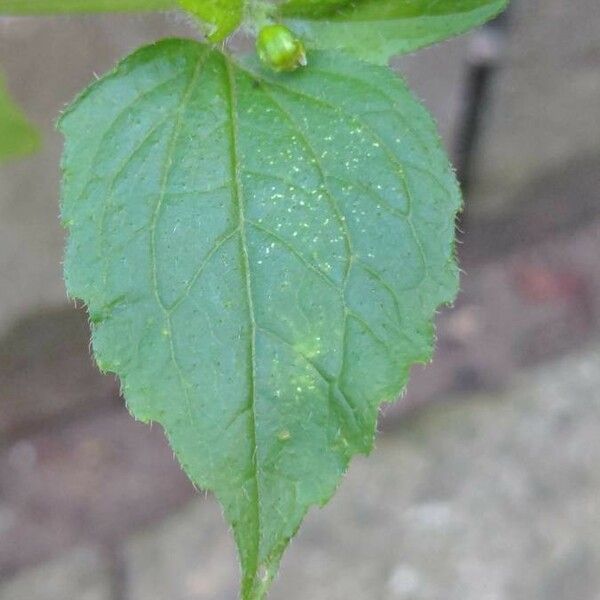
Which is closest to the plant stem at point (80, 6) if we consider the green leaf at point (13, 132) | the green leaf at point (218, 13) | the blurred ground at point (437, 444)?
the green leaf at point (218, 13)

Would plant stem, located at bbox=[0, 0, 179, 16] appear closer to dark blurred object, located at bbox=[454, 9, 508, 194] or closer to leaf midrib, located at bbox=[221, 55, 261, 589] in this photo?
leaf midrib, located at bbox=[221, 55, 261, 589]

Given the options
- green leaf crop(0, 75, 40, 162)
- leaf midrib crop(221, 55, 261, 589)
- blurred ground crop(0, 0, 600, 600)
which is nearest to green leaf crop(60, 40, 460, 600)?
leaf midrib crop(221, 55, 261, 589)

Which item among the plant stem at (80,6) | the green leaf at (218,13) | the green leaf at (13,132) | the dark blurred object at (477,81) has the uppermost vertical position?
the plant stem at (80,6)

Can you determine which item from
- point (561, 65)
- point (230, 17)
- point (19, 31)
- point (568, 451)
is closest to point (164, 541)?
point (568, 451)

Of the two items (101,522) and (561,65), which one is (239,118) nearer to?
(561,65)

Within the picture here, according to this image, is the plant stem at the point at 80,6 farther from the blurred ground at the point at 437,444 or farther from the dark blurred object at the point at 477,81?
the dark blurred object at the point at 477,81
